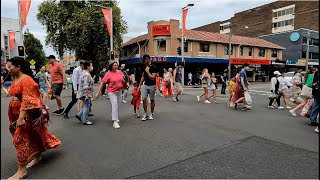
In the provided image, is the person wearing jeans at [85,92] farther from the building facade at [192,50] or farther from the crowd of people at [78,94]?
the building facade at [192,50]

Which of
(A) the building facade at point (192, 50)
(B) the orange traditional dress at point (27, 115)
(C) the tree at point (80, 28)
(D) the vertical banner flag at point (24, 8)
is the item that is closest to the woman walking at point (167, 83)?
(D) the vertical banner flag at point (24, 8)

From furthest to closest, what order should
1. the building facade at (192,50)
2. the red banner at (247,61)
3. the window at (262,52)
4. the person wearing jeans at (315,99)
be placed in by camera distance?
Result: the window at (262,52) → the red banner at (247,61) → the building facade at (192,50) → the person wearing jeans at (315,99)

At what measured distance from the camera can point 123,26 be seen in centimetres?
3469

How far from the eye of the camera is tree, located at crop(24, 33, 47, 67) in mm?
53125

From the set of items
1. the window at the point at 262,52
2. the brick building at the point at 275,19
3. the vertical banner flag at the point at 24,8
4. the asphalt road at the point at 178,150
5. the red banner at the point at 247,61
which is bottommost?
the asphalt road at the point at 178,150

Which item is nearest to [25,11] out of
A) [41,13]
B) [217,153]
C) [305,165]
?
[217,153]

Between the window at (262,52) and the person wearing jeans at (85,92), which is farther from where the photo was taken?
the window at (262,52)

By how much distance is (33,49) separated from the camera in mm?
53719

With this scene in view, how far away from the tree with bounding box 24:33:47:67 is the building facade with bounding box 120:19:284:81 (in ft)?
81.9

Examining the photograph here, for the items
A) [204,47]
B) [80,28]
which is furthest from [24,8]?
[204,47]

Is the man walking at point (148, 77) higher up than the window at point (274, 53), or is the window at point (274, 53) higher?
the window at point (274, 53)

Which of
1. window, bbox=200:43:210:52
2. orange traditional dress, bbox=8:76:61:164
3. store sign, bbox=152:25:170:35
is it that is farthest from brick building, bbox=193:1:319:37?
orange traditional dress, bbox=8:76:61:164

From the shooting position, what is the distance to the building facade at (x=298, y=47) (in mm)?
43206

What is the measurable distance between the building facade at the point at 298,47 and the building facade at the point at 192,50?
8.01 meters
